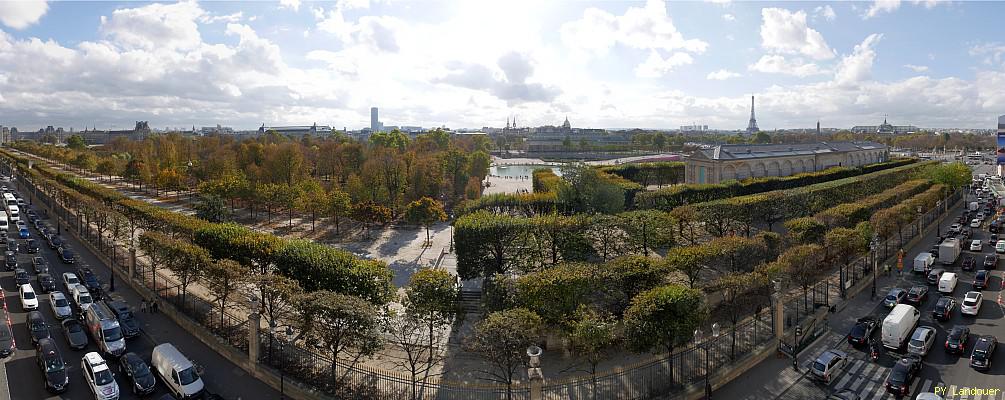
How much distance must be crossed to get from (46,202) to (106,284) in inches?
1660

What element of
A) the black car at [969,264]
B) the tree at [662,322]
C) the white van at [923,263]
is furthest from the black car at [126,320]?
the black car at [969,264]

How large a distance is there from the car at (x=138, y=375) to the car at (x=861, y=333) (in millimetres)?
28079

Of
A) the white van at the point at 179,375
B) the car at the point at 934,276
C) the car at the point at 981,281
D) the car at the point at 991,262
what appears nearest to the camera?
the white van at the point at 179,375

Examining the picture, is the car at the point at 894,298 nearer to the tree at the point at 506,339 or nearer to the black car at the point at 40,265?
the tree at the point at 506,339

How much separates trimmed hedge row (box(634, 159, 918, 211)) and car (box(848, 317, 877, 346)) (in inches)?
904

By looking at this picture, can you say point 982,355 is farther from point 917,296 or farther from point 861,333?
point 917,296

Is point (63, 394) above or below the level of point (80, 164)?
below

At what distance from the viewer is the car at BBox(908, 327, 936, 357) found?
22.2 m

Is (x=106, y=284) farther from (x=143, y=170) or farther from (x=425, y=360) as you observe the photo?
(x=143, y=170)

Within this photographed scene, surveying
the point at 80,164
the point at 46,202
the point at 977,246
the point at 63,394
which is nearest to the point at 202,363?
the point at 63,394

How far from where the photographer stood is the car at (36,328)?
23302mm

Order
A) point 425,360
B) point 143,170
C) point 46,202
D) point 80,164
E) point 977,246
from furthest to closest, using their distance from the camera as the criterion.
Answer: point 80,164 < point 143,170 < point 46,202 < point 977,246 < point 425,360

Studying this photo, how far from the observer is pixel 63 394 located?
64.4ft

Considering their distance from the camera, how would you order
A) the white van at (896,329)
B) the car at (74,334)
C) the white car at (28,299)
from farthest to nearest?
the white car at (28,299) < the car at (74,334) < the white van at (896,329)
